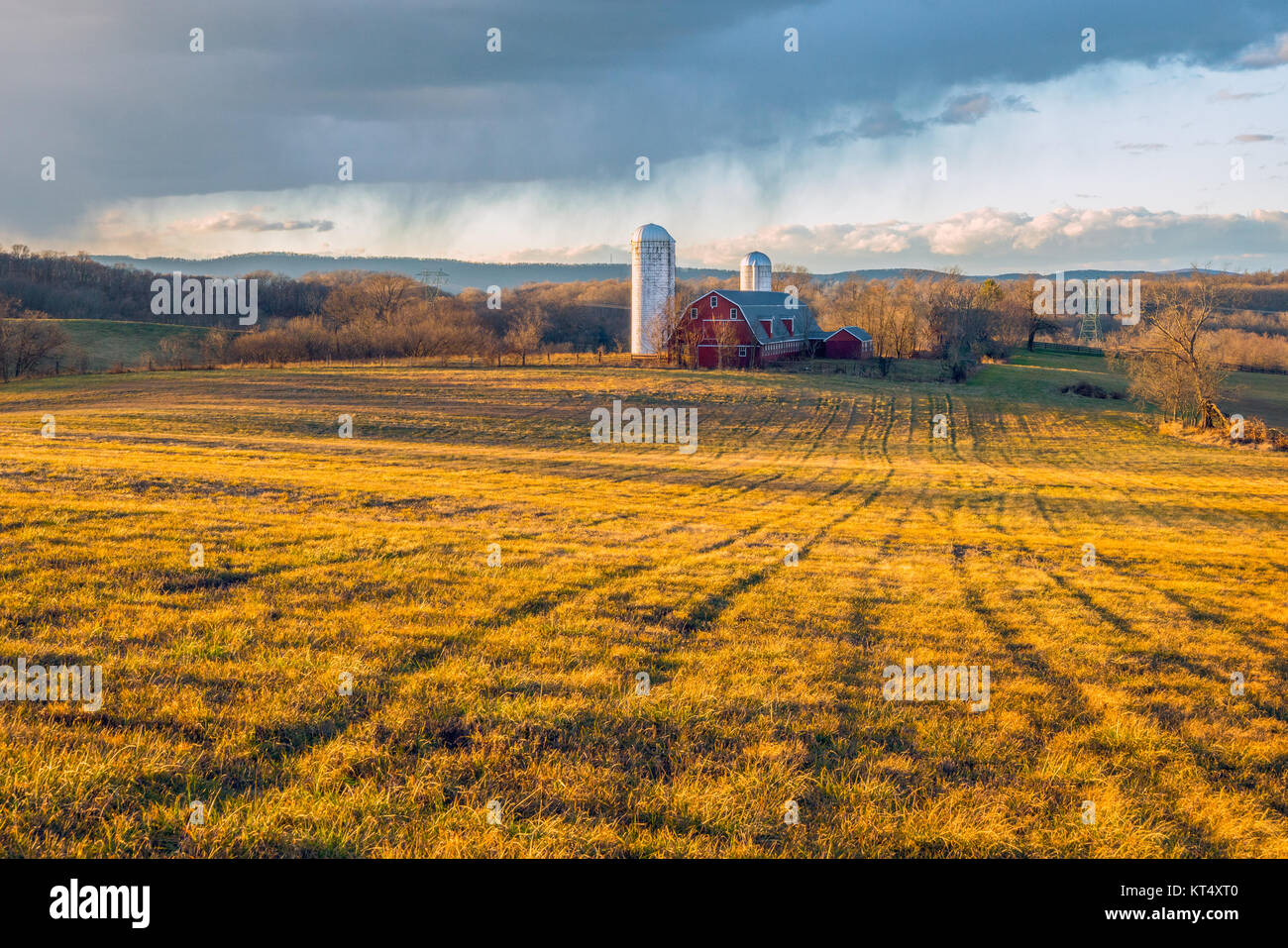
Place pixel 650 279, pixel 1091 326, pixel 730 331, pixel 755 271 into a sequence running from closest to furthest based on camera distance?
pixel 730 331, pixel 650 279, pixel 755 271, pixel 1091 326

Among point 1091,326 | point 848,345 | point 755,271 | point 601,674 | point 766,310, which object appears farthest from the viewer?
point 1091,326

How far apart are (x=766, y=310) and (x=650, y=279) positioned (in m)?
12.6

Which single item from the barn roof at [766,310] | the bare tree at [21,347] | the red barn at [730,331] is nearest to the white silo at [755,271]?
the barn roof at [766,310]

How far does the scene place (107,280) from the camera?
142500mm

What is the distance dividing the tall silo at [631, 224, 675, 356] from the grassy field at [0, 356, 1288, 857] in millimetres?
60200

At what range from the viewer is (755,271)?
98938mm

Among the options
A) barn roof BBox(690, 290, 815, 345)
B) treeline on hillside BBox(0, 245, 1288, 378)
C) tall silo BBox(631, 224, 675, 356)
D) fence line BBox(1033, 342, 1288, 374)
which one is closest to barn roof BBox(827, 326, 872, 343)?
treeline on hillside BBox(0, 245, 1288, 378)

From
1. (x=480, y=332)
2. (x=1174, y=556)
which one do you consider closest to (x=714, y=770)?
(x=1174, y=556)

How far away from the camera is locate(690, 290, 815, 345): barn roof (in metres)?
77.2

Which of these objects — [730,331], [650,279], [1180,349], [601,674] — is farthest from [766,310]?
[601,674]

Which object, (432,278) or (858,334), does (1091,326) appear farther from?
(432,278)

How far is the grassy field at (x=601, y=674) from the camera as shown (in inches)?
200
